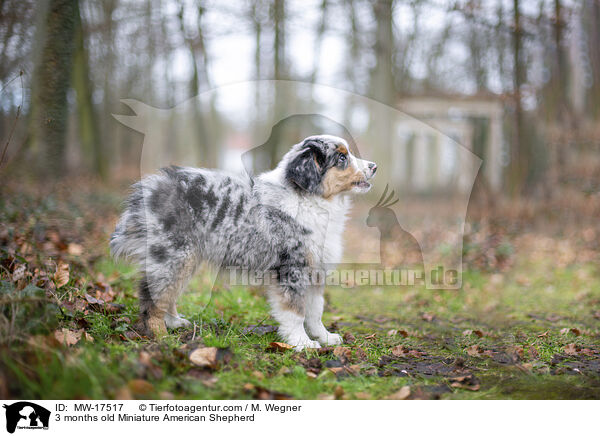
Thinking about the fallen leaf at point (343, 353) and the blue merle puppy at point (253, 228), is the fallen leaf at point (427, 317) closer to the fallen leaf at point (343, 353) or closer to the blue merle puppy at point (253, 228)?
the blue merle puppy at point (253, 228)

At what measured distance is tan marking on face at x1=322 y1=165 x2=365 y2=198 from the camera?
427 cm

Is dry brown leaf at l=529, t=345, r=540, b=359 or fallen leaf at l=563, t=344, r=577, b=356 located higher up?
fallen leaf at l=563, t=344, r=577, b=356

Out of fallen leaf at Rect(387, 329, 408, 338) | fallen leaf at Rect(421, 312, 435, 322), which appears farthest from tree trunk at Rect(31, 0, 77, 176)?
fallen leaf at Rect(421, 312, 435, 322)

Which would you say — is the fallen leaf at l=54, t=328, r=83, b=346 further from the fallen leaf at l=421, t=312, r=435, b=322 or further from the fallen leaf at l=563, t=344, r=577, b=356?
the fallen leaf at l=563, t=344, r=577, b=356

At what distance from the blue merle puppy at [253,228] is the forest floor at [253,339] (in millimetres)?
377

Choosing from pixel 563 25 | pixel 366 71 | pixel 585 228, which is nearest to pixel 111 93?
pixel 366 71

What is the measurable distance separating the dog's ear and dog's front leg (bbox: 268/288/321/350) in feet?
3.37

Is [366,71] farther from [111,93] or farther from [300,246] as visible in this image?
[300,246]

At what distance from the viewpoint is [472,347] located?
4062 mm

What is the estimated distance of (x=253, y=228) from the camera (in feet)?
13.3

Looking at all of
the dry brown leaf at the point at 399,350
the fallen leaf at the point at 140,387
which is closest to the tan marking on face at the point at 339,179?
the dry brown leaf at the point at 399,350

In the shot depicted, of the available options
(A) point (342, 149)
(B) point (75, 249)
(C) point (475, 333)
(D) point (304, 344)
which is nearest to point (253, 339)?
(D) point (304, 344)

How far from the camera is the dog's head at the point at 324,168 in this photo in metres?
4.15
